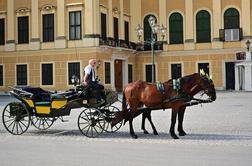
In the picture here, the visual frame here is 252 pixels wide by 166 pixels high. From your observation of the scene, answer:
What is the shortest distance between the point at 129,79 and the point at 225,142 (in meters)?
35.0

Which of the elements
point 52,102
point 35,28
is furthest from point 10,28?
point 52,102

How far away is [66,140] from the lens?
40.5 ft

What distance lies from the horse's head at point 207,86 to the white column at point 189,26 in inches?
1315

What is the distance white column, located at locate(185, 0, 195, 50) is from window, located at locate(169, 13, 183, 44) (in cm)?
63

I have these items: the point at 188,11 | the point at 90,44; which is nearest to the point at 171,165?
the point at 90,44

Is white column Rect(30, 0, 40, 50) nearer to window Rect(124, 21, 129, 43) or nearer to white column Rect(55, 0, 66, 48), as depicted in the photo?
white column Rect(55, 0, 66, 48)

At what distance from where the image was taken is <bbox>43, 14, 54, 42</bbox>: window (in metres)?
40.6

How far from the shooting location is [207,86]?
40.7 feet

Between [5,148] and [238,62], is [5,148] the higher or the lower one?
the lower one

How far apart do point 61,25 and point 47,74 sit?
458 centimetres

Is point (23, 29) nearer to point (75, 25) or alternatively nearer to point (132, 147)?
point (75, 25)

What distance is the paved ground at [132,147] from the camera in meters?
9.05

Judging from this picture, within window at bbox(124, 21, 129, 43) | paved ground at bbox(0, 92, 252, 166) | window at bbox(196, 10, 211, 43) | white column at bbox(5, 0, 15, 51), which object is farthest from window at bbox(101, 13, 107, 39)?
paved ground at bbox(0, 92, 252, 166)

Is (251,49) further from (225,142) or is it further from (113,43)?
(225,142)
